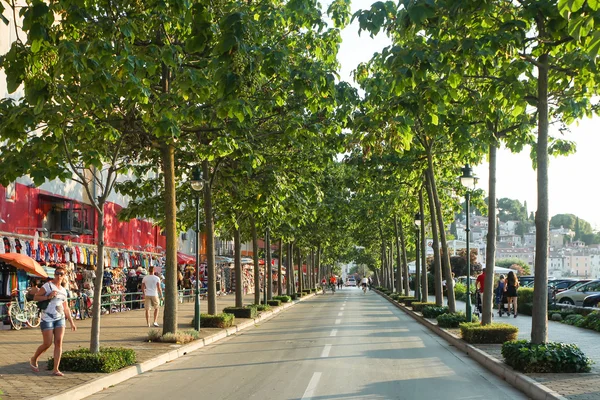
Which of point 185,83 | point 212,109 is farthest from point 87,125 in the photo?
point 212,109

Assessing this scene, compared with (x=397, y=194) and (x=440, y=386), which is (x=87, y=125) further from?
(x=397, y=194)

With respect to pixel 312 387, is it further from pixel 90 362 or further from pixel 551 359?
pixel 90 362

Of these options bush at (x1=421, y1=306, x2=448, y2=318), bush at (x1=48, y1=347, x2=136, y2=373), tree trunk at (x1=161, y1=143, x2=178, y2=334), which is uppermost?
tree trunk at (x1=161, y1=143, x2=178, y2=334)

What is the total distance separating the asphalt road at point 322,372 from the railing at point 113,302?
27.0 feet

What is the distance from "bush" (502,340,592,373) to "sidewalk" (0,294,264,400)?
7.05 meters

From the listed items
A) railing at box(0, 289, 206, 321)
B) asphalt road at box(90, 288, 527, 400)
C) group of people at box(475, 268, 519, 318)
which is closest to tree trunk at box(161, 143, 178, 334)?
asphalt road at box(90, 288, 527, 400)

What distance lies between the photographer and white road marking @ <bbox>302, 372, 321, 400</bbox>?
10.1 metres

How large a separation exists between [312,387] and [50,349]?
7.34m

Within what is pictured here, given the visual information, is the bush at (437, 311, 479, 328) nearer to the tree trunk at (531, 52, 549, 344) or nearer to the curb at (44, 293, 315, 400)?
the curb at (44, 293, 315, 400)

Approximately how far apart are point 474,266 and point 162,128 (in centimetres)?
6389

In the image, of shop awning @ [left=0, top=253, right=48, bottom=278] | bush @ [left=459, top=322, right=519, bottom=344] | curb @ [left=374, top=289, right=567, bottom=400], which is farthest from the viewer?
shop awning @ [left=0, top=253, right=48, bottom=278]

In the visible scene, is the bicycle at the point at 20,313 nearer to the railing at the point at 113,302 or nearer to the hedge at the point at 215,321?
the railing at the point at 113,302

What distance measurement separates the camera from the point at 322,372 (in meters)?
12.7

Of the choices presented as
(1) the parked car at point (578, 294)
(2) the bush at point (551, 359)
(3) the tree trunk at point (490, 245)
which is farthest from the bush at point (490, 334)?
(1) the parked car at point (578, 294)
